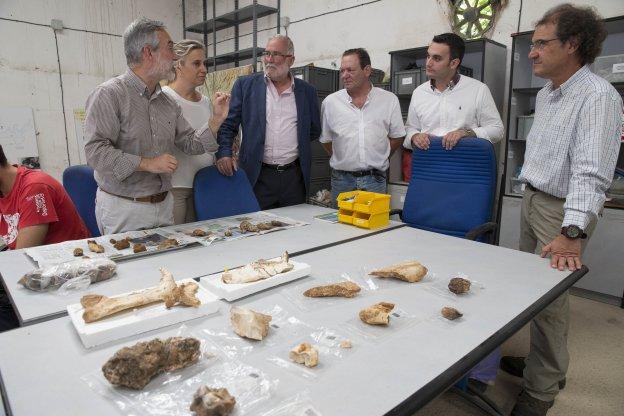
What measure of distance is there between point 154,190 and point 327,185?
2941 mm

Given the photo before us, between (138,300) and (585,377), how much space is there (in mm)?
2311

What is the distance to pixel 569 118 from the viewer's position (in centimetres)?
170

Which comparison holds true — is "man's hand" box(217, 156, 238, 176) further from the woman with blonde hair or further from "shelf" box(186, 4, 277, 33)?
"shelf" box(186, 4, 277, 33)

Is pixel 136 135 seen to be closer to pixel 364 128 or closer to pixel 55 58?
pixel 364 128

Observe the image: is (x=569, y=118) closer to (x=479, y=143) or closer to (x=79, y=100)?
(x=479, y=143)

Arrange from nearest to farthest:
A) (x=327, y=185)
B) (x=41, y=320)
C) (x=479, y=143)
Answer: (x=41, y=320) < (x=479, y=143) < (x=327, y=185)

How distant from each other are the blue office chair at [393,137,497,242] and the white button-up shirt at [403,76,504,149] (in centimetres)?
39

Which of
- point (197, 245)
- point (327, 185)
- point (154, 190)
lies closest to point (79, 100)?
point (327, 185)

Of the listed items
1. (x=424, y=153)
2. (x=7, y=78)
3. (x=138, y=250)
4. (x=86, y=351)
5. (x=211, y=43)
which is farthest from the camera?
(x=211, y=43)

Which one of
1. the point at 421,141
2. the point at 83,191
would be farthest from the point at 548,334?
the point at 83,191

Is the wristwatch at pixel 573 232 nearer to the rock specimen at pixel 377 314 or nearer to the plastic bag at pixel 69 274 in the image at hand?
the rock specimen at pixel 377 314

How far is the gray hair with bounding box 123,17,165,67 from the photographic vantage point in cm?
186

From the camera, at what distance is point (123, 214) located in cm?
196

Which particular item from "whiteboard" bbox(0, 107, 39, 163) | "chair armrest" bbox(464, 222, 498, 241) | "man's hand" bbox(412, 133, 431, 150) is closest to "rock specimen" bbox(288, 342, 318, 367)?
"chair armrest" bbox(464, 222, 498, 241)
